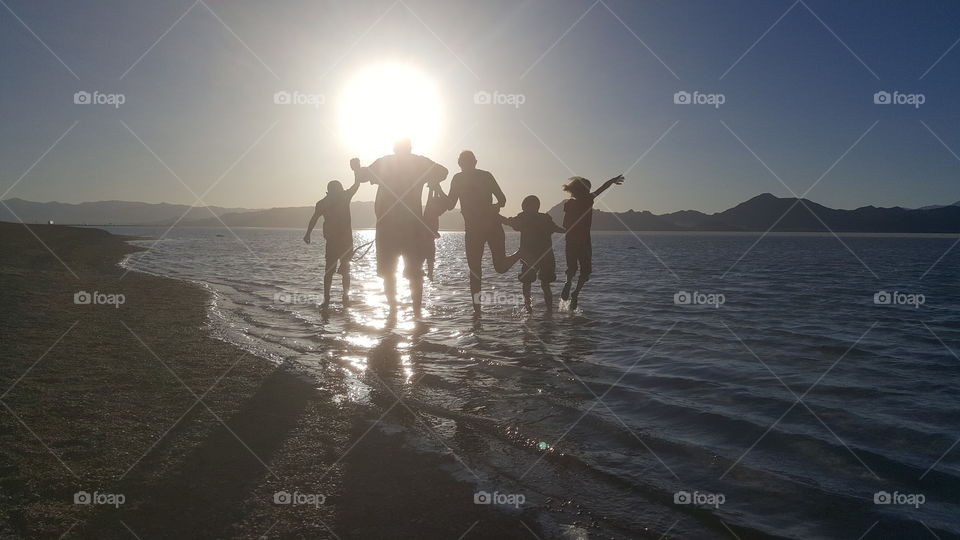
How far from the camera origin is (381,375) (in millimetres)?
6410

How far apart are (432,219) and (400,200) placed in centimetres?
89

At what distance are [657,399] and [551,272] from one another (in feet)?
20.2

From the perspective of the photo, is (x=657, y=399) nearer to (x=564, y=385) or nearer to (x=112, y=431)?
(x=564, y=385)

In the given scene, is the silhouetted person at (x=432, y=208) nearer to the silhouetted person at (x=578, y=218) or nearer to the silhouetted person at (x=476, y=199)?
the silhouetted person at (x=476, y=199)

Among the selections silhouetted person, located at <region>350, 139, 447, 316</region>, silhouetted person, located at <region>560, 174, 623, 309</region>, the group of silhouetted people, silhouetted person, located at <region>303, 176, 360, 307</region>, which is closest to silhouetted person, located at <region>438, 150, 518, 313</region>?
the group of silhouetted people

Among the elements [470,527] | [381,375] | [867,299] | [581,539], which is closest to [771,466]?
[581,539]

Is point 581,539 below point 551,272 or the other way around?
below

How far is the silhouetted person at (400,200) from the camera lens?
30.5 ft

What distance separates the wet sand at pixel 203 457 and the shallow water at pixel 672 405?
431 mm

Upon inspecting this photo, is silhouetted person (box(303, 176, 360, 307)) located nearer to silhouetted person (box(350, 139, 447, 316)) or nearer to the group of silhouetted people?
the group of silhouetted people

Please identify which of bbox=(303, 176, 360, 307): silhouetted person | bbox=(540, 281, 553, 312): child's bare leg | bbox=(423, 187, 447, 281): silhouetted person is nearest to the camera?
bbox=(423, 187, 447, 281): silhouetted person

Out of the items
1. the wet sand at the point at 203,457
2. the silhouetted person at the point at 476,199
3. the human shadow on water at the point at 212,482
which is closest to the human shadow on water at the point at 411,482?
the wet sand at the point at 203,457

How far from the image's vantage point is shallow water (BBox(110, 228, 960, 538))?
3.54 m

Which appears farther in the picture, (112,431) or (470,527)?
(112,431)
